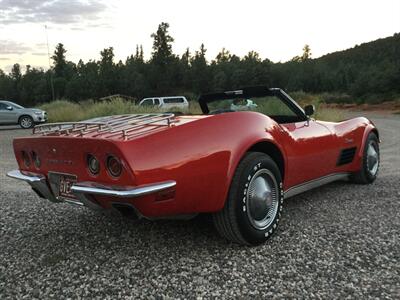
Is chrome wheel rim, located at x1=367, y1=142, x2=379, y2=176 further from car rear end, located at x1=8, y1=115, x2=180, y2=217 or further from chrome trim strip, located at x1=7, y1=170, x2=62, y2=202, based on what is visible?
chrome trim strip, located at x1=7, y1=170, x2=62, y2=202

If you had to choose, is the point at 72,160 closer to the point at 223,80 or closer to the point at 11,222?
the point at 11,222

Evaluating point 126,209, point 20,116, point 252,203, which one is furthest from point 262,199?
point 20,116

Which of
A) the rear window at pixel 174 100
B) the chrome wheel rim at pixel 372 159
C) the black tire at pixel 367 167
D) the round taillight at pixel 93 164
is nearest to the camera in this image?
the round taillight at pixel 93 164

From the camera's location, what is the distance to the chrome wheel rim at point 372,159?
5293 millimetres

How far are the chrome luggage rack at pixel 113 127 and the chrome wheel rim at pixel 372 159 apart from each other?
307 cm

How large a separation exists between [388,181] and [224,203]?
3.38m

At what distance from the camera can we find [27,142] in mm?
3393

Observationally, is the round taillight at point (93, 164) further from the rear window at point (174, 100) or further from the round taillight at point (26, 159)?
the rear window at point (174, 100)

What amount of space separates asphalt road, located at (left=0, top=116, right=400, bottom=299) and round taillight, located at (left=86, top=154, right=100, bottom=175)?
0.68 meters

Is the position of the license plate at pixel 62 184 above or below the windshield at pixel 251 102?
below

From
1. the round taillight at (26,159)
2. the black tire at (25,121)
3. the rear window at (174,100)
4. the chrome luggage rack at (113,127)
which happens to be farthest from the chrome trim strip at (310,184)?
the rear window at (174,100)

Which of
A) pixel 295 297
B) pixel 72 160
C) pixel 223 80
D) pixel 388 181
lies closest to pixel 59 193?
pixel 72 160

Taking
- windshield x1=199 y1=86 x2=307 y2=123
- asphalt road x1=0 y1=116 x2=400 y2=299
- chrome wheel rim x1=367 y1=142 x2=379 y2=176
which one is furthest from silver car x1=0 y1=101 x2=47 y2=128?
chrome wheel rim x1=367 y1=142 x2=379 y2=176

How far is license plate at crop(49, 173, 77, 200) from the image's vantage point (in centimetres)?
306
